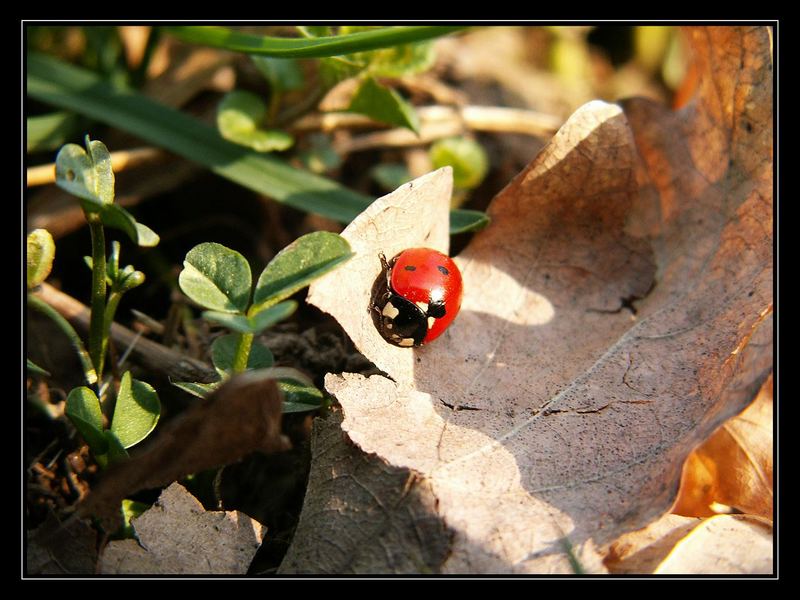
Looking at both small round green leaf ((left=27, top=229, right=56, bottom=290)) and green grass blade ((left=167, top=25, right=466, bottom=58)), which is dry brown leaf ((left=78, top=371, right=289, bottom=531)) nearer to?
small round green leaf ((left=27, top=229, right=56, bottom=290))

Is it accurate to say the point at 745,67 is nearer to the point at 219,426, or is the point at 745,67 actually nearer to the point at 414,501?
the point at 414,501

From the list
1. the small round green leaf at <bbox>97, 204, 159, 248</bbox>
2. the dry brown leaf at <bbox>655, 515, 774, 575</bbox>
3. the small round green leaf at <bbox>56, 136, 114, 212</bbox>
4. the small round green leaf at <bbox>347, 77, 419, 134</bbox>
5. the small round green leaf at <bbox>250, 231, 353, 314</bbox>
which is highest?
the small round green leaf at <bbox>347, 77, 419, 134</bbox>

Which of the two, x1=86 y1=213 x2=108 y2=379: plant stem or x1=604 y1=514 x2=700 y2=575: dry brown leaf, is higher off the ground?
x1=86 y1=213 x2=108 y2=379: plant stem

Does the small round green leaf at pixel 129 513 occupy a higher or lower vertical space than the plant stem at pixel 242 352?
lower

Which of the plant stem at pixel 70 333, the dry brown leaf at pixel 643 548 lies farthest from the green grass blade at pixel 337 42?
the dry brown leaf at pixel 643 548

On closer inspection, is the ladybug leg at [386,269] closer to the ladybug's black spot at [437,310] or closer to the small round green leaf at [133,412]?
the ladybug's black spot at [437,310]

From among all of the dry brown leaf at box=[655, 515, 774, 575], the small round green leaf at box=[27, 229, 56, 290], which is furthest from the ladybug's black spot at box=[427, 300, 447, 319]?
the small round green leaf at box=[27, 229, 56, 290]

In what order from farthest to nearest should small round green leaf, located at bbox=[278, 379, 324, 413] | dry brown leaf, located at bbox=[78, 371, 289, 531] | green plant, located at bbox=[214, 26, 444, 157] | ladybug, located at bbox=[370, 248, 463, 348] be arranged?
green plant, located at bbox=[214, 26, 444, 157] < ladybug, located at bbox=[370, 248, 463, 348] < small round green leaf, located at bbox=[278, 379, 324, 413] < dry brown leaf, located at bbox=[78, 371, 289, 531]
